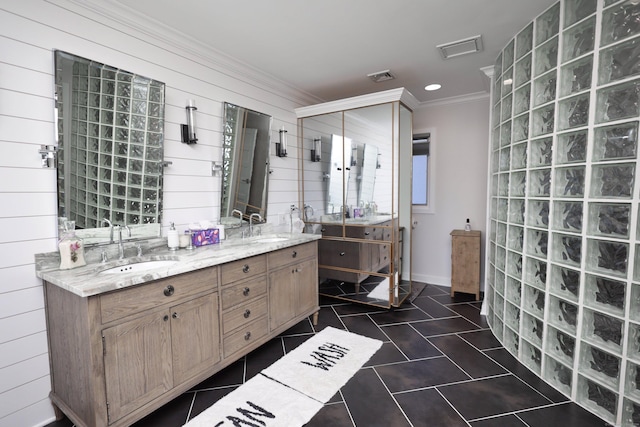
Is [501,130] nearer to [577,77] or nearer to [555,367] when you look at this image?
[577,77]

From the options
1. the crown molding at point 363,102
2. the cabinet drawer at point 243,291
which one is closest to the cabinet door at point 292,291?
the cabinet drawer at point 243,291

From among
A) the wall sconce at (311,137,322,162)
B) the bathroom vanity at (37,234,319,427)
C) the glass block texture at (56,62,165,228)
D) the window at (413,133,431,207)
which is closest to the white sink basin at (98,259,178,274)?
the bathroom vanity at (37,234,319,427)

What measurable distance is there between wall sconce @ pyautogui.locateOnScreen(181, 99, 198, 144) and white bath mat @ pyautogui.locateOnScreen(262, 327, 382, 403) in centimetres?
188

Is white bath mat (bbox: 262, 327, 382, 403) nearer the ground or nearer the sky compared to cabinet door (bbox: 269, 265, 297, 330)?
nearer the ground

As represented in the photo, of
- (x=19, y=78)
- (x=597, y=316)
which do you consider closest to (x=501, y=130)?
(x=597, y=316)

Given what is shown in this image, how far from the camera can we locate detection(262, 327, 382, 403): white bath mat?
2.08 metres

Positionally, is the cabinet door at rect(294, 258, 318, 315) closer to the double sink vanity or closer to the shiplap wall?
the double sink vanity

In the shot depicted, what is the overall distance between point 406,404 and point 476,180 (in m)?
3.04

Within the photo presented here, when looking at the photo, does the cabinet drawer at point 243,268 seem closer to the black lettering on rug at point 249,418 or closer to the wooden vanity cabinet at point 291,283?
the wooden vanity cabinet at point 291,283

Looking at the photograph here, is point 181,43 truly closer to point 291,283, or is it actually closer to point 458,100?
point 291,283

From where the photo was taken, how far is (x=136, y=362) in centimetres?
160

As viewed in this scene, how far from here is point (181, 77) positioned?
7.95ft

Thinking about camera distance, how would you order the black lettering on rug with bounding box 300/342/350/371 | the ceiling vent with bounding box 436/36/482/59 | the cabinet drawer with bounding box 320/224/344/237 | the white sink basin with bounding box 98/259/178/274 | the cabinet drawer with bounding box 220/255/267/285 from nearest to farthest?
the white sink basin with bounding box 98/259/178/274, the cabinet drawer with bounding box 220/255/267/285, the black lettering on rug with bounding box 300/342/350/371, the ceiling vent with bounding box 436/36/482/59, the cabinet drawer with bounding box 320/224/344/237

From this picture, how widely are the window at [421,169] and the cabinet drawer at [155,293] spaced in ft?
10.8
